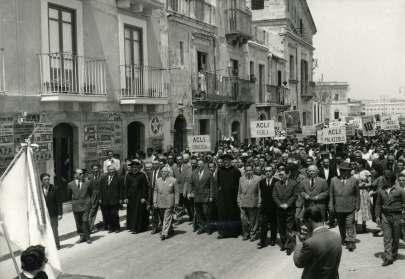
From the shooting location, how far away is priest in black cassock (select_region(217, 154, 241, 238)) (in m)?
11.9

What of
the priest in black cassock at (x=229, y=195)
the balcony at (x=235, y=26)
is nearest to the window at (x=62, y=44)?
the priest in black cassock at (x=229, y=195)

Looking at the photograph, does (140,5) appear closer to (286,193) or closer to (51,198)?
(51,198)

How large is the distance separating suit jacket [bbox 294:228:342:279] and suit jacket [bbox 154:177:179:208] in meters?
6.80

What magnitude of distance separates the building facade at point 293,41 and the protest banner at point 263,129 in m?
13.7

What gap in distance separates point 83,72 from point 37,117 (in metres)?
2.06

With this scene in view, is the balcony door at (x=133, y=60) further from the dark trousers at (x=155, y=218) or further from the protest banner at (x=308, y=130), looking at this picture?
the protest banner at (x=308, y=130)

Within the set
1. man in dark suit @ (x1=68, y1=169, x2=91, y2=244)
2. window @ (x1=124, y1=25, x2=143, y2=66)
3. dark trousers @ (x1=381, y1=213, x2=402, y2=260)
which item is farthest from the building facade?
dark trousers @ (x1=381, y1=213, x2=402, y2=260)

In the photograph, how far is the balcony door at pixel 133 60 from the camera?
17.8 m

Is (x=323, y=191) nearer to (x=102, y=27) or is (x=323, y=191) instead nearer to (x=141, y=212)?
(x=141, y=212)

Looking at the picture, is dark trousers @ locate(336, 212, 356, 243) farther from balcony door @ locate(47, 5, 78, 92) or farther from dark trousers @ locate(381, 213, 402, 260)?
balcony door @ locate(47, 5, 78, 92)

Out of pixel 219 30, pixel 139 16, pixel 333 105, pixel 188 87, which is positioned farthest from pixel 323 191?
pixel 333 105

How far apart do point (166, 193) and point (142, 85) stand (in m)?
7.16

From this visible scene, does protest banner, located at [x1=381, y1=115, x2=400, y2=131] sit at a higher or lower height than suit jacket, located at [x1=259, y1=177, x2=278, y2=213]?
higher

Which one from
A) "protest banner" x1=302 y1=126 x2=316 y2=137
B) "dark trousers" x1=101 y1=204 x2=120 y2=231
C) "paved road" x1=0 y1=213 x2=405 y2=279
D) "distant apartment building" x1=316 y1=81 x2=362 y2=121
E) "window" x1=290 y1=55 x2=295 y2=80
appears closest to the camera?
"paved road" x1=0 y1=213 x2=405 y2=279
